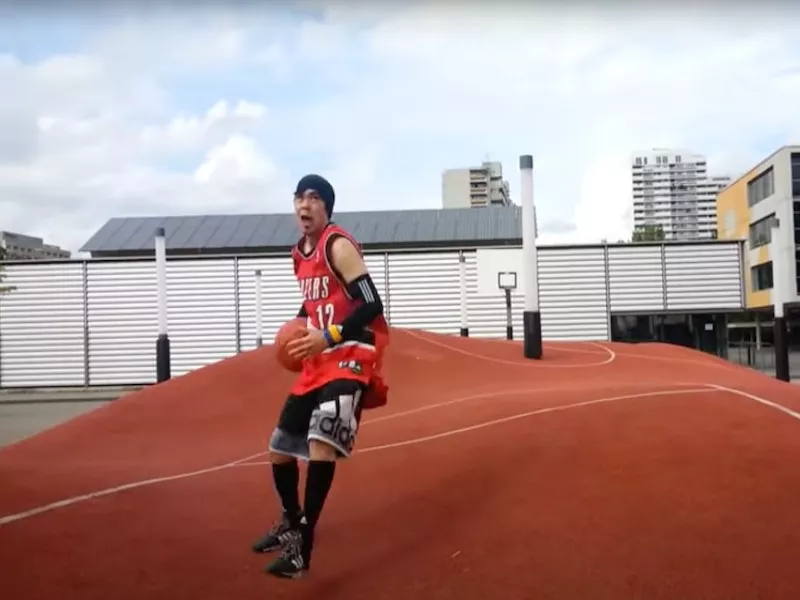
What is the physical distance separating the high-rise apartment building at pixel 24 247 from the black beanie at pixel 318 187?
2088 cm

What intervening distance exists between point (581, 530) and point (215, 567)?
171cm

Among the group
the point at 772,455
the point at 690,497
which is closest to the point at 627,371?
the point at 772,455

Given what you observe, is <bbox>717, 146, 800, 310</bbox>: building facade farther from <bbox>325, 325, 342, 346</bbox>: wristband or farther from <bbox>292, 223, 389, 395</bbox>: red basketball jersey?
<bbox>325, 325, 342, 346</bbox>: wristband

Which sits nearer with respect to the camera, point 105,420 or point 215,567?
point 215,567

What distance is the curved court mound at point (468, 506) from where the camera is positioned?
3.17m

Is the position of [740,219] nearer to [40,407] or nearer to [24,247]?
[24,247]

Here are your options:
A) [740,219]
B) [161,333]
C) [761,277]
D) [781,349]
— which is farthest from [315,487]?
[740,219]

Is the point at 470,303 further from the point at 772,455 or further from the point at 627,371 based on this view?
the point at 772,455

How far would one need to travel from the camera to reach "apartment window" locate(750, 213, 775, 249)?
139ft

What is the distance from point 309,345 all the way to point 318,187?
82cm

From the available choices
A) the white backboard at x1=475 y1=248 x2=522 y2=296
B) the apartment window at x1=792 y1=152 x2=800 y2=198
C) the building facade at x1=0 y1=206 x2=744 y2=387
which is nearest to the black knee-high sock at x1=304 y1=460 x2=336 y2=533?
the white backboard at x1=475 y1=248 x2=522 y2=296

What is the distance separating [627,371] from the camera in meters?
8.49

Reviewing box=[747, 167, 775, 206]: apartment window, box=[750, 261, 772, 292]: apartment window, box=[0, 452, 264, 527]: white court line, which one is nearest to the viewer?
box=[0, 452, 264, 527]: white court line

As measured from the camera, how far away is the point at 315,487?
3.35 metres
